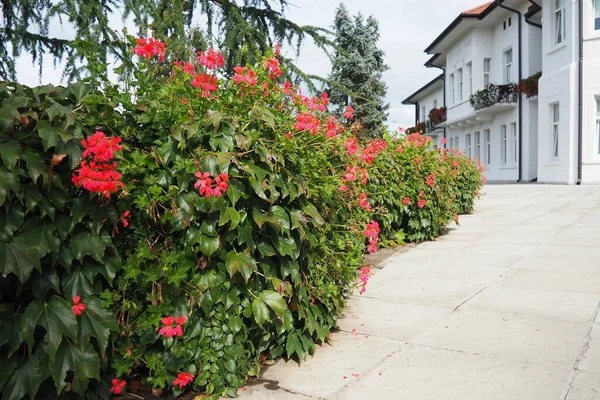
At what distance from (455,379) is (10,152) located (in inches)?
102

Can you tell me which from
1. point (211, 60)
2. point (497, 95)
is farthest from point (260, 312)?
point (497, 95)

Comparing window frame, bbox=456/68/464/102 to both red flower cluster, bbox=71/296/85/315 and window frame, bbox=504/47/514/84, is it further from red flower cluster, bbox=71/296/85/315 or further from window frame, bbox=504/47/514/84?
red flower cluster, bbox=71/296/85/315

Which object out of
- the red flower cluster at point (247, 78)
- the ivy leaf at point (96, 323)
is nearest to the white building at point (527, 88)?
the red flower cluster at point (247, 78)

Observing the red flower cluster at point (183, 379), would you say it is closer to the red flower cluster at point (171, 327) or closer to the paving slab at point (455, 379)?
the red flower cluster at point (171, 327)

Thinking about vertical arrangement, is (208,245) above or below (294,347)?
above

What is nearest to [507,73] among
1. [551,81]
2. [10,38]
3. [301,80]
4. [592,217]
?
[551,81]

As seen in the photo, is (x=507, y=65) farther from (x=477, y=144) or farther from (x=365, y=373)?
(x=365, y=373)

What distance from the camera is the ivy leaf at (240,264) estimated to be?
2746 millimetres

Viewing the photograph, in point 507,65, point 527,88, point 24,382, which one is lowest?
point 24,382

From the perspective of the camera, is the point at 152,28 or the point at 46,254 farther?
the point at 152,28

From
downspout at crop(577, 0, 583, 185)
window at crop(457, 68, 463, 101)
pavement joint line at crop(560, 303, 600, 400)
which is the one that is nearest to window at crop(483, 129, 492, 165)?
window at crop(457, 68, 463, 101)

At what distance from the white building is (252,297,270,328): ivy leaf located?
17.7m

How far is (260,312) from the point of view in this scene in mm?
2867

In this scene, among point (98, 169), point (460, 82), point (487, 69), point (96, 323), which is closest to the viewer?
point (98, 169)
